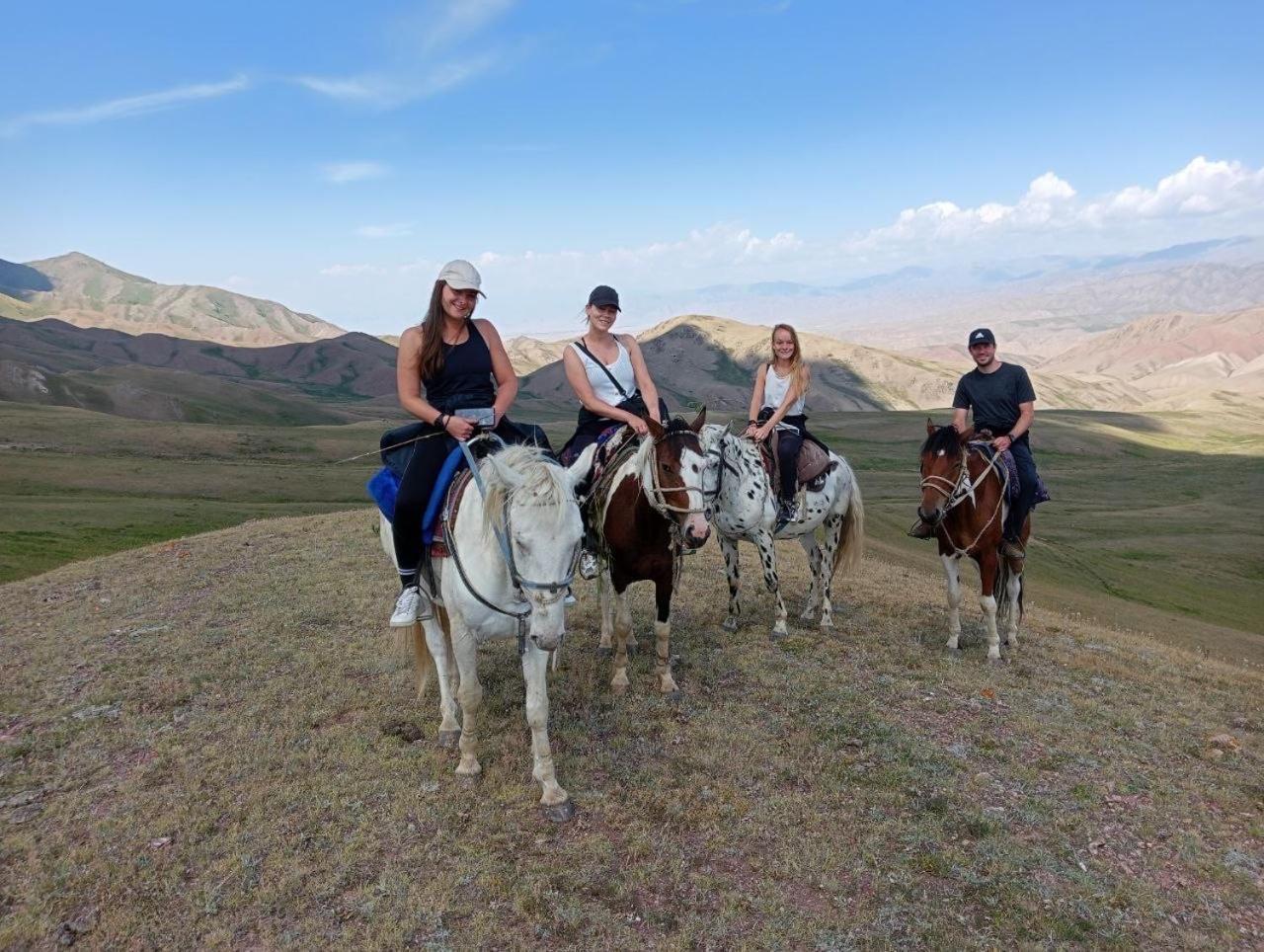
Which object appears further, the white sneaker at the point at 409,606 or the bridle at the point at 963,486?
the bridle at the point at 963,486

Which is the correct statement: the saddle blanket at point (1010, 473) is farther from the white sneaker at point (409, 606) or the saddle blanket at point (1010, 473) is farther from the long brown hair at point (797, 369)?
the white sneaker at point (409, 606)

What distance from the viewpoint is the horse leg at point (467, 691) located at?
6281mm

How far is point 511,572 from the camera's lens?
5.74m

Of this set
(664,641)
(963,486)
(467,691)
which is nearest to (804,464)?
(963,486)

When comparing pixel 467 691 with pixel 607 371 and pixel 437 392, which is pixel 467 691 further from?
pixel 607 371

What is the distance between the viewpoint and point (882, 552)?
28438mm

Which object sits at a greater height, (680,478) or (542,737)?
(680,478)

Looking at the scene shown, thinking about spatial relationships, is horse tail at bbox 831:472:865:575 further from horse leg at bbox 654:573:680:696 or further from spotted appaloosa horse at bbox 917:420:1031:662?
horse leg at bbox 654:573:680:696

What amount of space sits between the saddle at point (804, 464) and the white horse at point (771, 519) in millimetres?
193

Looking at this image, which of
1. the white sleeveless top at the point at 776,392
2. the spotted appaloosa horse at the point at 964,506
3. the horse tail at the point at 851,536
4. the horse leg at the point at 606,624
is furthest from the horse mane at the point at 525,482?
the horse tail at the point at 851,536

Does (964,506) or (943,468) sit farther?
(964,506)

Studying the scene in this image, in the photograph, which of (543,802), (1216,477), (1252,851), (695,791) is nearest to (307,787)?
(543,802)

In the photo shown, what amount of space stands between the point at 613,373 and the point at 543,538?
310cm

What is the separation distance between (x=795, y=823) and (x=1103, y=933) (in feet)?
7.40
